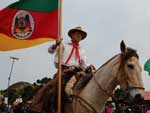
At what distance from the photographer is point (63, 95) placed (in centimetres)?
982

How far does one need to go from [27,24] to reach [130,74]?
3139 mm

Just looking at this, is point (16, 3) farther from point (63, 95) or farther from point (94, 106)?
point (94, 106)

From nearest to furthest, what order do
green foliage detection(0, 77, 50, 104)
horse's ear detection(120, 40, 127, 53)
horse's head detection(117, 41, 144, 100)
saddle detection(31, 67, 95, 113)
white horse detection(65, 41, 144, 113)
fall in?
horse's head detection(117, 41, 144, 100)
white horse detection(65, 41, 144, 113)
horse's ear detection(120, 40, 127, 53)
saddle detection(31, 67, 95, 113)
green foliage detection(0, 77, 50, 104)

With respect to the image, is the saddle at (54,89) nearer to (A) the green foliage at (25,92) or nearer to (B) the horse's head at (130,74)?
(B) the horse's head at (130,74)

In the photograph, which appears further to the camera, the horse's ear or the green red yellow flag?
the green red yellow flag

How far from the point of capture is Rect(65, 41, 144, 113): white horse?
853cm

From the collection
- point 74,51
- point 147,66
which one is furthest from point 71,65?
point 147,66

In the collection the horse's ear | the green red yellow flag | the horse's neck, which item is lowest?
the horse's neck

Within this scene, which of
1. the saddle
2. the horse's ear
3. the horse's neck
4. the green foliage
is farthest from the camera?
the green foliage

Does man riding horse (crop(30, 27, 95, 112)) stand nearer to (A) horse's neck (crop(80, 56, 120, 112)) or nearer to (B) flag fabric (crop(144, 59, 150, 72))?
(A) horse's neck (crop(80, 56, 120, 112))

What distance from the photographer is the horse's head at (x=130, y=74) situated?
8.40m

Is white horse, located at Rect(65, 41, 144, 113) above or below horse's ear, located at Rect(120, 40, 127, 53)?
below

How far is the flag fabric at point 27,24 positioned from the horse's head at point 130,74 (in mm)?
2296

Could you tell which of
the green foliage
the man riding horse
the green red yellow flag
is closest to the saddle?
the man riding horse
